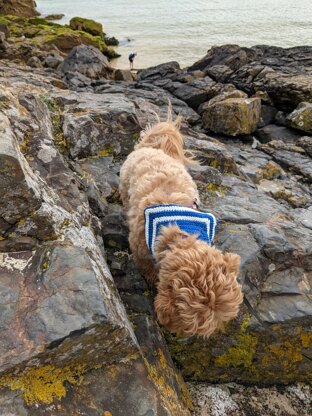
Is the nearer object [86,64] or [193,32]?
[86,64]

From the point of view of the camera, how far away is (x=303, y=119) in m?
12.9

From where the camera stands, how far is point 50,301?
260cm

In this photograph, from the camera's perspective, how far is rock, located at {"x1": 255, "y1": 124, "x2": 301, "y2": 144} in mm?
13180

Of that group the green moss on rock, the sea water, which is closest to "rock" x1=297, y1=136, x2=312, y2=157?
the green moss on rock

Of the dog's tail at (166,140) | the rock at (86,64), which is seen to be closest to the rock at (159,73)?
the rock at (86,64)

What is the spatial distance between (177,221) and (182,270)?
0.74m

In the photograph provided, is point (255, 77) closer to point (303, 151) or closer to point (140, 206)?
point (303, 151)

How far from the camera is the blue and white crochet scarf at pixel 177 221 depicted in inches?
153

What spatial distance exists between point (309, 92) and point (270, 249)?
41.7ft

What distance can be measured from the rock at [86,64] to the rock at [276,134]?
11.4 metres

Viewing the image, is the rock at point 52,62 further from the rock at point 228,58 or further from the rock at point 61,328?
the rock at point 61,328

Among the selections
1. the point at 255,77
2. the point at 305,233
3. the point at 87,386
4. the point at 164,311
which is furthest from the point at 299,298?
the point at 255,77

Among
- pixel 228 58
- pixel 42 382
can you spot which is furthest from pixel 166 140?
pixel 228 58

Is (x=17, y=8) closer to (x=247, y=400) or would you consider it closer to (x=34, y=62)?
(x=34, y=62)
